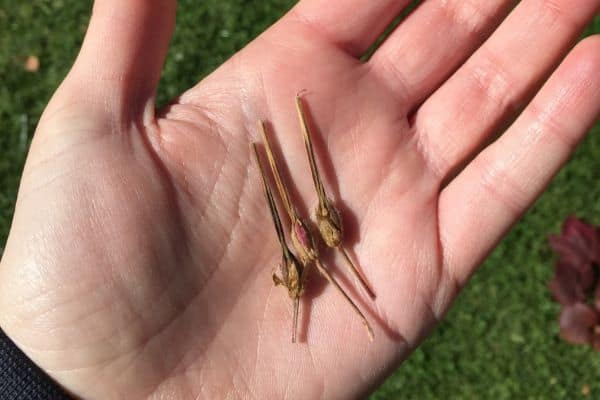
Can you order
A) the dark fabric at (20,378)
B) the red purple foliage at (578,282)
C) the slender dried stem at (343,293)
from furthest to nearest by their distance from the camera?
the red purple foliage at (578,282) → the slender dried stem at (343,293) → the dark fabric at (20,378)

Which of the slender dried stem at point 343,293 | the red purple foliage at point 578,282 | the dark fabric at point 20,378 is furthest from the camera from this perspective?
the red purple foliage at point 578,282

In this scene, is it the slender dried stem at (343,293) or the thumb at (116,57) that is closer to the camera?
the thumb at (116,57)

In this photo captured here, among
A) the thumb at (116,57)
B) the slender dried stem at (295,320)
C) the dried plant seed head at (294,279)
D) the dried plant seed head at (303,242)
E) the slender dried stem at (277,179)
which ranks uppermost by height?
the thumb at (116,57)

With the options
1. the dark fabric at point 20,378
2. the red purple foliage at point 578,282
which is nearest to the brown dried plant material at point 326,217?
the dark fabric at point 20,378

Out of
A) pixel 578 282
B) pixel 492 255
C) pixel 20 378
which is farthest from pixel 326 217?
pixel 578 282

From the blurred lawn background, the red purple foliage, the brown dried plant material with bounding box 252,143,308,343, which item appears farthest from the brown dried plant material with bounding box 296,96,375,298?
the red purple foliage

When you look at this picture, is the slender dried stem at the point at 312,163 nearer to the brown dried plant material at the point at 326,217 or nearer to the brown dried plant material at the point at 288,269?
the brown dried plant material at the point at 326,217
